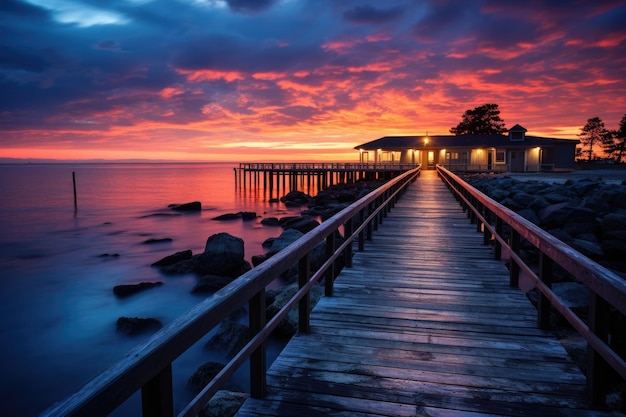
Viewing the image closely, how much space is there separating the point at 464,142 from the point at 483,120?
3336 centimetres

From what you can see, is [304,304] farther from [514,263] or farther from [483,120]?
[483,120]

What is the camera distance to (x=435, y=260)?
6.90 m

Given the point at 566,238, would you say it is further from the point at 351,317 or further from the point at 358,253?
the point at 351,317

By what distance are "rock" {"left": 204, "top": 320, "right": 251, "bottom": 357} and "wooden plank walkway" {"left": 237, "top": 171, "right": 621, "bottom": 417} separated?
2934 mm

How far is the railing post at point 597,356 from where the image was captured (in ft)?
8.49

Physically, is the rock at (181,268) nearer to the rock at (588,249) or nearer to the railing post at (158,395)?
the rock at (588,249)

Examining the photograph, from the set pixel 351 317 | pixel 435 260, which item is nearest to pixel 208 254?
pixel 435 260

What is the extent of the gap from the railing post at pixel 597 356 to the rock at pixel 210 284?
983 cm

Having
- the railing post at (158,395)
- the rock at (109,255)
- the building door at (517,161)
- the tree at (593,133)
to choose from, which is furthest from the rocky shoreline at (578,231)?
the tree at (593,133)

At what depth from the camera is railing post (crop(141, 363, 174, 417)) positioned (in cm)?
159

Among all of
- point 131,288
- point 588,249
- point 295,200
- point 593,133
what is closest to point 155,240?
point 131,288

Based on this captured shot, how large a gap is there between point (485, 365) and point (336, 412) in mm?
1332

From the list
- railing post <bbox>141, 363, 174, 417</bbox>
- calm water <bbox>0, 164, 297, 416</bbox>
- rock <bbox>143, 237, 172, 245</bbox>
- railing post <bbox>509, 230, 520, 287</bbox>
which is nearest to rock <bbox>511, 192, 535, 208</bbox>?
calm water <bbox>0, 164, 297, 416</bbox>

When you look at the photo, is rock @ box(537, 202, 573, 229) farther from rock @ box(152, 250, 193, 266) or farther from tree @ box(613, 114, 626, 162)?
tree @ box(613, 114, 626, 162)
